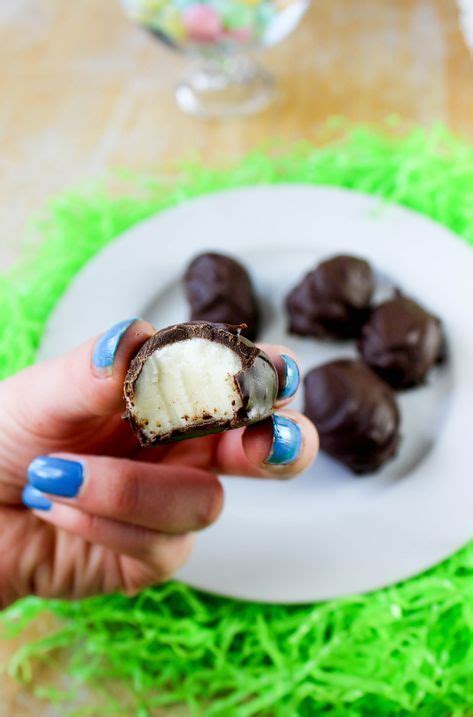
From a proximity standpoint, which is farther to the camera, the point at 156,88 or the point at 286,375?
the point at 156,88

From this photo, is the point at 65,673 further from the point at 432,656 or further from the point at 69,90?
the point at 69,90

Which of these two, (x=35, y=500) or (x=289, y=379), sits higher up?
(x=289, y=379)

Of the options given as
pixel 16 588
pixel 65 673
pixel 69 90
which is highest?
pixel 69 90

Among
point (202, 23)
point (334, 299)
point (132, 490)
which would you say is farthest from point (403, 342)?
point (202, 23)

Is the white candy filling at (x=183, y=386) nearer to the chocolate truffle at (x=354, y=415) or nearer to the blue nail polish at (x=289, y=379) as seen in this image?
the blue nail polish at (x=289, y=379)

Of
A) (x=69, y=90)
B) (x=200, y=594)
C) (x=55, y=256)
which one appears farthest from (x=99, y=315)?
Answer: (x=69, y=90)

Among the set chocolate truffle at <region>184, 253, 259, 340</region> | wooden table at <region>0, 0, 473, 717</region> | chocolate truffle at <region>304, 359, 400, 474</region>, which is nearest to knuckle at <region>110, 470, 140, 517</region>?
chocolate truffle at <region>304, 359, 400, 474</region>

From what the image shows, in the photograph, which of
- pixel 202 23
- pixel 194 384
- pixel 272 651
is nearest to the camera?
pixel 194 384

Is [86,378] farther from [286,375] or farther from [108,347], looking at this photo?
[286,375]
